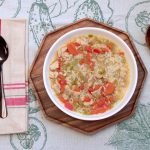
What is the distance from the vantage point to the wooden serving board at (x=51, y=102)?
979 millimetres

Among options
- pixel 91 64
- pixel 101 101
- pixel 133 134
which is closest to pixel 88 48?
pixel 91 64

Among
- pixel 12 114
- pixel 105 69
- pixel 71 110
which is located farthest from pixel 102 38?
pixel 12 114

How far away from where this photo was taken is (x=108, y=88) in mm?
994

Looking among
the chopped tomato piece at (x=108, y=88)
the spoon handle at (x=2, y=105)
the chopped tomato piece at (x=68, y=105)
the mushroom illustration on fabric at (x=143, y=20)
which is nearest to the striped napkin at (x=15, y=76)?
the spoon handle at (x=2, y=105)

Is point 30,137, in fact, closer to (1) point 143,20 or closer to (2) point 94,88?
(2) point 94,88

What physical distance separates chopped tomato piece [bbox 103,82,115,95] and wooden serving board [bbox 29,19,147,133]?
0.06 meters

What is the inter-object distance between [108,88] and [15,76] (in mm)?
261

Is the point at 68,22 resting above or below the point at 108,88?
above

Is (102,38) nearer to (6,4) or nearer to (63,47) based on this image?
(63,47)

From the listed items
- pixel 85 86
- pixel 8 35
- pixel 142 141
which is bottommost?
pixel 142 141

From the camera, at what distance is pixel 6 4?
1035mm

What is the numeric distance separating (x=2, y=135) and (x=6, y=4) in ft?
1.23

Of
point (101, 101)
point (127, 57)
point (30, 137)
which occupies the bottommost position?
point (30, 137)

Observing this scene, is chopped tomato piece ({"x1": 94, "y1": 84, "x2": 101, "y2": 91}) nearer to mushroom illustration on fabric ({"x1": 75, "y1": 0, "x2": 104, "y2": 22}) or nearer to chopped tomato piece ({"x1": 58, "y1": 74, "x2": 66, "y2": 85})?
chopped tomato piece ({"x1": 58, "y1": 74, "x2": 66, "y2": 85})
